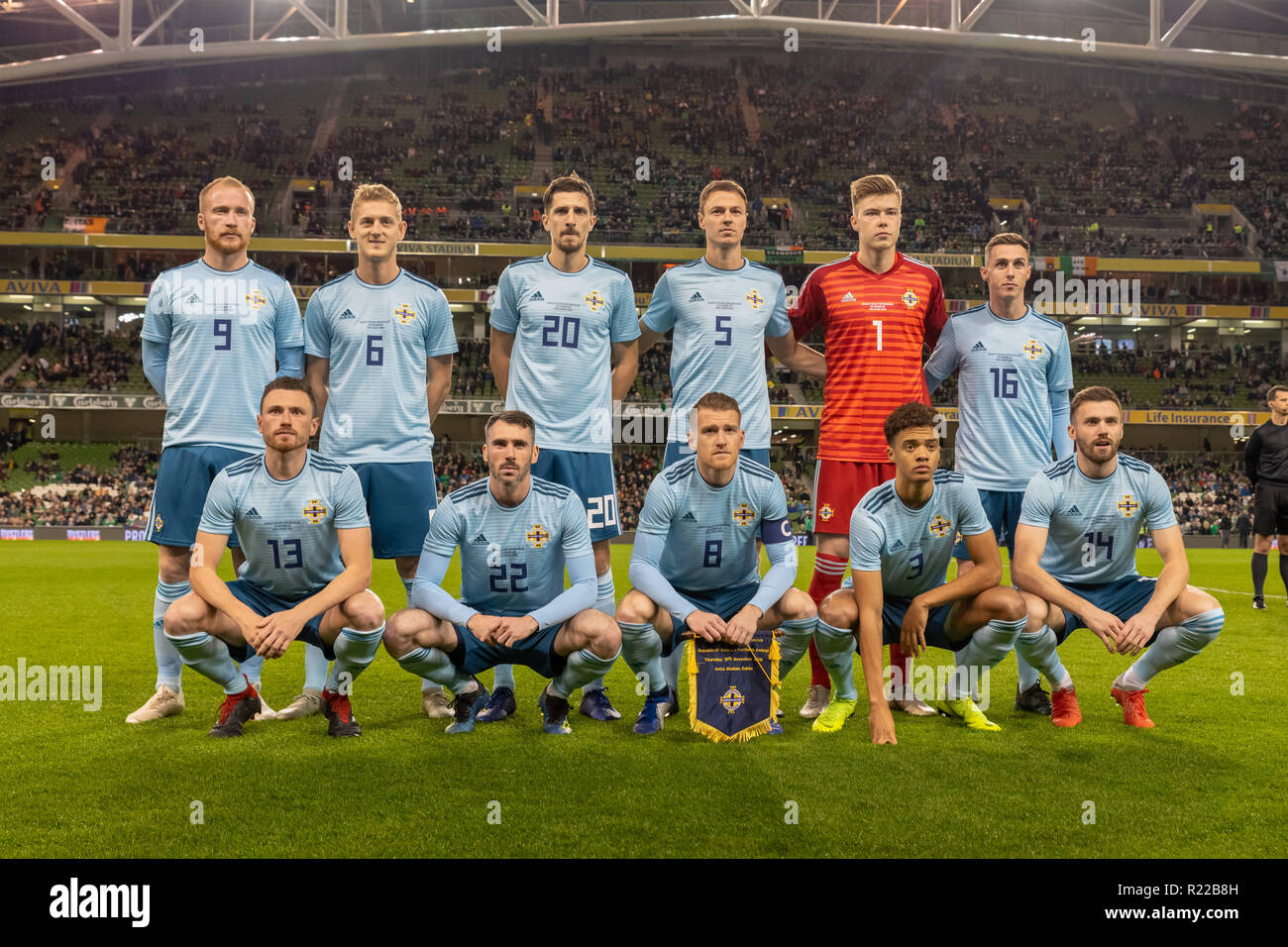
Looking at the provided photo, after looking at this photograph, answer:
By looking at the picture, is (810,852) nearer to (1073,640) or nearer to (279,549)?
(279,549)

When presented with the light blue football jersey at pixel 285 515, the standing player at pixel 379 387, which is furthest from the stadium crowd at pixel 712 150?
the light blue football jersey at pixel 285 515

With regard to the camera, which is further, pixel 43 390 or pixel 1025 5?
pixel 1025 5

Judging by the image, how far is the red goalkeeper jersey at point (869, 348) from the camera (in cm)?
502

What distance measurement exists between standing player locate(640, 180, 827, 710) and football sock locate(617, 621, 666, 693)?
41cm

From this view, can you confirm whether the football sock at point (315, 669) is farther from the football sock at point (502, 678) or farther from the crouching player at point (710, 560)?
the crouching player at point (710, 560)

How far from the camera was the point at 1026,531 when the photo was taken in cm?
460

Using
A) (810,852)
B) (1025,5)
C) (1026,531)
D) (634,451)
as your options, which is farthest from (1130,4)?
(810,852)

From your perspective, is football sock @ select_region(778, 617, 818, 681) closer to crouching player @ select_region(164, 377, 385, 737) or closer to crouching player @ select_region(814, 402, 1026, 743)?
crouching player @ select_region(814, 402, 1026, 743)

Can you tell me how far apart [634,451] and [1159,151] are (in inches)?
935

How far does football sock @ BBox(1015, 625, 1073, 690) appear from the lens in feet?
15.0

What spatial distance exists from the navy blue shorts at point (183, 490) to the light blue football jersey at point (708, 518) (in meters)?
2.06

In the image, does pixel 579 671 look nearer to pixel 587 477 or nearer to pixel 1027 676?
pixel 587 477

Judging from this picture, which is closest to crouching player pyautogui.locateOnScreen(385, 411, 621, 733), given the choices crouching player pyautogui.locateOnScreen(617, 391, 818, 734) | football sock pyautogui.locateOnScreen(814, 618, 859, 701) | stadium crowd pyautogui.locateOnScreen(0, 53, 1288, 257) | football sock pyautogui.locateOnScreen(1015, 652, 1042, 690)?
crouching player pyautogui.locateOnScreen(617, 391, 818, 734)

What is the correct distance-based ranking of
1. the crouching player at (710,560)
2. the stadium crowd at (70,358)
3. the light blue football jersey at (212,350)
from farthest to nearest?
the stadium crowd at (70,358) → the light blue football jersey at (212,350) → the crouching player at (710,560)
